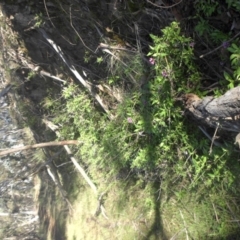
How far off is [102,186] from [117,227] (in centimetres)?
55

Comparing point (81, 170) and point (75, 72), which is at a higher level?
point (75, 72)

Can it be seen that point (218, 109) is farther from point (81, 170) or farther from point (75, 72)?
point (81, 170)

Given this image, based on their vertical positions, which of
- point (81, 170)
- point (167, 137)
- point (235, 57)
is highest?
point (81, 170)

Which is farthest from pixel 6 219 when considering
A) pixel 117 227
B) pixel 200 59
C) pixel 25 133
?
pixel 200 59

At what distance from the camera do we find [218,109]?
7.50 ft

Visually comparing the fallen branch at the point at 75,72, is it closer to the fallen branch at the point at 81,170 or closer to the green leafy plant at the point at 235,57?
the fallen branch at the point at 81,170

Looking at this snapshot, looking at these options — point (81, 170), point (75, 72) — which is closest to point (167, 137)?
point (75, 72)

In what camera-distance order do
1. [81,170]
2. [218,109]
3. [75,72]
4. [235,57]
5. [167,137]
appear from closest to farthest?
1. [235,57]
2. [218,109]
3. [167,137]
4. [75,72]
5. [81,170]

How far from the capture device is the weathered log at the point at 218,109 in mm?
2121

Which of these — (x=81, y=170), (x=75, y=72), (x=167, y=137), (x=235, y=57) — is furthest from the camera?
(x=81, y=170)

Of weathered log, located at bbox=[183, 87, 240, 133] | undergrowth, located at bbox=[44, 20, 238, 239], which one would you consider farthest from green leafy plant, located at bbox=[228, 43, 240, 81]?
weathered log, located at bbox=[183, 87, 240, 133]

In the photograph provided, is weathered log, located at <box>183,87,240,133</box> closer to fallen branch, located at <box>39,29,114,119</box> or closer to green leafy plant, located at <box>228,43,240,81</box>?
green leafy plant, located at <box>228,43,240,81</box>

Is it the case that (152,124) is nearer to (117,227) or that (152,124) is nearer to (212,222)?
(212,222)

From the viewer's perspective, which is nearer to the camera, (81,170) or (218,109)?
(218,109)
